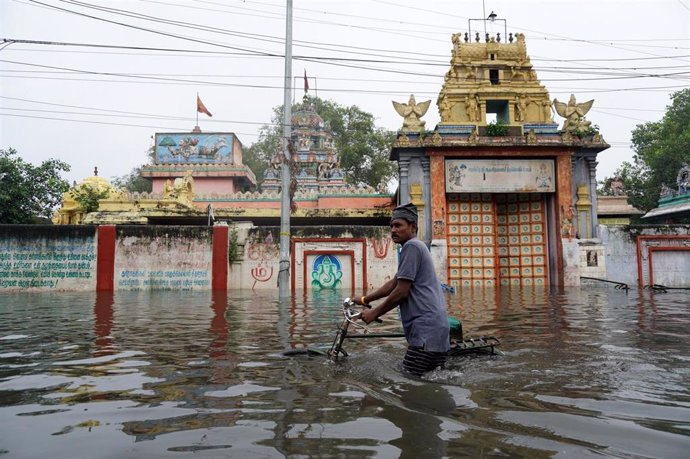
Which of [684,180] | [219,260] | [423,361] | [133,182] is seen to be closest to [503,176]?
[219,260]

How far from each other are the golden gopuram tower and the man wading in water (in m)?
17.9

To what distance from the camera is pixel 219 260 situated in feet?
67.9

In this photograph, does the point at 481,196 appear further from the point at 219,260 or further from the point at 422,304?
the point at 422,304

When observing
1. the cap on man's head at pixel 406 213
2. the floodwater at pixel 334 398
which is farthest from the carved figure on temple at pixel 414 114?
the cap on man's head at pixel 406 213

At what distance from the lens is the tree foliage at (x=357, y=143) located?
1766 inches

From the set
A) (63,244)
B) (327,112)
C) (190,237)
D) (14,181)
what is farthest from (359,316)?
(327,112)

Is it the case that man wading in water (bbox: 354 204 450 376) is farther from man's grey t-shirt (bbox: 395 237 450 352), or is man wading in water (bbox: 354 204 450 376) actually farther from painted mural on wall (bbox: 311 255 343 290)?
painted mural on wall (bbox: 311 255 343 290)

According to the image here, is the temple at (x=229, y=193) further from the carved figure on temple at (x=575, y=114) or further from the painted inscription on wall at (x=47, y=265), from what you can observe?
the carved figure on temple at (x=575, y=114)

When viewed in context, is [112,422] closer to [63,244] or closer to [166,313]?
[166,313]

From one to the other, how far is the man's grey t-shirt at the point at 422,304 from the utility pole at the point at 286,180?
438 inches

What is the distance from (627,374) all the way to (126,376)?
176 inches

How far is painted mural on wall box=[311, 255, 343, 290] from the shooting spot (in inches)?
834

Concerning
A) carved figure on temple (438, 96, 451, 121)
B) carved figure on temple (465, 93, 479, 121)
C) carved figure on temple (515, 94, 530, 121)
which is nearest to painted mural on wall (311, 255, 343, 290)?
carved figure on temple (438, 96, 451, 121)

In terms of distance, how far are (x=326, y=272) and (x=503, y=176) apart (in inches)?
360
